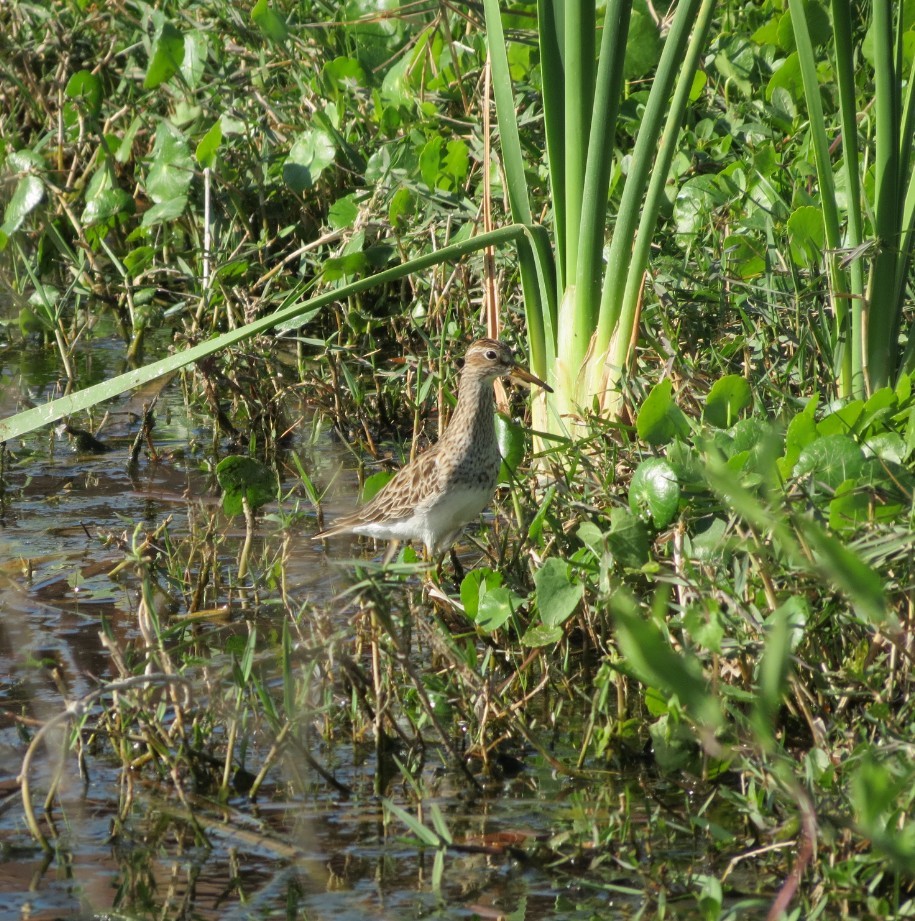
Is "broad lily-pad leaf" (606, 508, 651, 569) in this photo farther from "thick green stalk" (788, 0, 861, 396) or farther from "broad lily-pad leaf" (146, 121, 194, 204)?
"broad lily-pad leaf" (146, 121, 194, 204)

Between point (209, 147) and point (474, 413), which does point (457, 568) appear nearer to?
point (474, 413)

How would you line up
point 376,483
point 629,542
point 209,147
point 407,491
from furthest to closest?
point 209,147, point 376,483, point 407,491, point 629,542

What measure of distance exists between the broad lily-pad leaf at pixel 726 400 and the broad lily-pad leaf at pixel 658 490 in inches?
19.7

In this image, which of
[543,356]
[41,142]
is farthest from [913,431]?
[41,142]

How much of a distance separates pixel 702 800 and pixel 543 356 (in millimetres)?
1871

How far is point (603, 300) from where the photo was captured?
4.66m

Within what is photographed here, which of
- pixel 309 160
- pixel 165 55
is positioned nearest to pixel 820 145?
pixel 309 160

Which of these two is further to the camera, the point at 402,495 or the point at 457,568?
the point at 457,568

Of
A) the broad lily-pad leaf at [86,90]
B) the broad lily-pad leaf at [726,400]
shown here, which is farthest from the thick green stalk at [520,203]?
the broad lily-pad leaf at [86,90]

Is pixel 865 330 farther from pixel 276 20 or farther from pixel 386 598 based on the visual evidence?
pixel 276 20

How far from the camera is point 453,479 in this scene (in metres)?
4.91

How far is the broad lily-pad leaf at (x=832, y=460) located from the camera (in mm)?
3758

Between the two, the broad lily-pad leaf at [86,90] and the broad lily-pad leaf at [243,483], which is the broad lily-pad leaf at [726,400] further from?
the broad lily-pad leaf at [86,90]

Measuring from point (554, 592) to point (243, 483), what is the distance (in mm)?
1608
